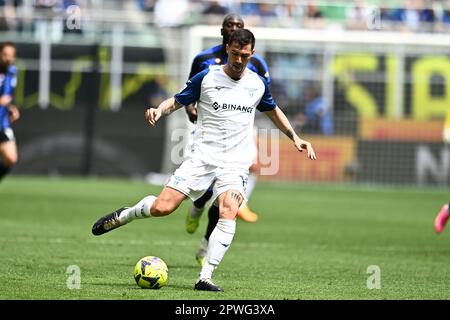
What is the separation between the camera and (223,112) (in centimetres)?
949

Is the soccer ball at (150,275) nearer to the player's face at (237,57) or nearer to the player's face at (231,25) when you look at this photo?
the player's face at (237,57)

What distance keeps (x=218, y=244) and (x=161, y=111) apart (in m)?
1.23

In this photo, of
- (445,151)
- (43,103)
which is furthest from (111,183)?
(445,151)

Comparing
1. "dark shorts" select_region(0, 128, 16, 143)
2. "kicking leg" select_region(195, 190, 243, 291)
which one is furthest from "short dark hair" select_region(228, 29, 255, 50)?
"dark shorts" select_region(0, 128, 16, 143)

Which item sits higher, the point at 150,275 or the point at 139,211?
the point at 139,211

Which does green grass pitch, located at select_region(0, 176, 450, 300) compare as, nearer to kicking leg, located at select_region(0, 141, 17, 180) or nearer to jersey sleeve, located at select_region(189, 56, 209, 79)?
kicking leg, located at select_region(0, 141, 17, 180)

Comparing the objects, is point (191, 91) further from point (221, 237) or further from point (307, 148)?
point (221, 237)

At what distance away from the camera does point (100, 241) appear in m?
13.9

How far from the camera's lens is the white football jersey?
9469 mm

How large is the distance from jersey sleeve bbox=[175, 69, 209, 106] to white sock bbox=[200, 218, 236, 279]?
113 cm

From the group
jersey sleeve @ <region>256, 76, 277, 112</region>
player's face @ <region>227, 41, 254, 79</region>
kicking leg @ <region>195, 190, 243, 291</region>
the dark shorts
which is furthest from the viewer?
the dark shorts

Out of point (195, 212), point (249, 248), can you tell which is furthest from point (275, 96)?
point (195, 212)

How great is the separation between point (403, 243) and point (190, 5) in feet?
53.4

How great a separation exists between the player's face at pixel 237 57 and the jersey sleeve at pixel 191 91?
0.94 ft
